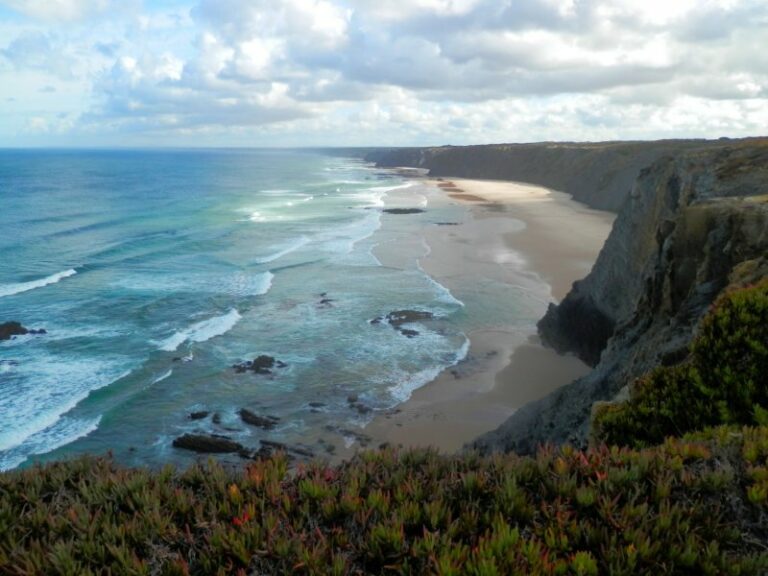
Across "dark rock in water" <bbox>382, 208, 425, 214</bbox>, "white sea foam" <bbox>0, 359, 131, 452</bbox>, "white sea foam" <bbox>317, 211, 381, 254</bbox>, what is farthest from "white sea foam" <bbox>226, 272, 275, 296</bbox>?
"dark rock in water" <bbox>382, 208, 425, 214</bbox>

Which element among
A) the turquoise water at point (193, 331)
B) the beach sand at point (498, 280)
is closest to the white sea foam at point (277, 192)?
the beach sand at point (498, 280)

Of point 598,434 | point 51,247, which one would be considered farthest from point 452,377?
point 51,247

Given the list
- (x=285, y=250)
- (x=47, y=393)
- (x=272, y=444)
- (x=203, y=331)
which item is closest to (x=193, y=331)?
(x=203, y=331)

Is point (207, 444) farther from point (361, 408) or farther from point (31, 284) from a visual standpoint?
point (31, 284)

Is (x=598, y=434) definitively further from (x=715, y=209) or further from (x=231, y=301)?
(x=231, y=301)

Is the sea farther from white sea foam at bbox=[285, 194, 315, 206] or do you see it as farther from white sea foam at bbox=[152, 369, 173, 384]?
white sea foam at bbox=[285, 194, 315, 206]

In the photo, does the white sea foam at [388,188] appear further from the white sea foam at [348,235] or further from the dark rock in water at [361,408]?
the dark rock in water at [361,408]
